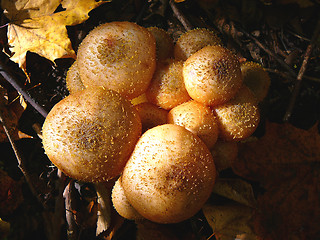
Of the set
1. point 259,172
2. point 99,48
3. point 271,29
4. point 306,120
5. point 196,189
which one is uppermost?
point 99,48

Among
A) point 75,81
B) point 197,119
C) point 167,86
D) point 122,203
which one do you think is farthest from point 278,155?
point 75,81

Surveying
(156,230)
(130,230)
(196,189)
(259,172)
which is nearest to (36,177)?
(130,230)

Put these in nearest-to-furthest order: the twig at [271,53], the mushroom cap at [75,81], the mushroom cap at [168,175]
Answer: the mushroom cap at [168,175]
the mushroom cap at [75,81]
the twig at [271,53]

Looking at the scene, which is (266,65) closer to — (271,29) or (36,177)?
(271,29)

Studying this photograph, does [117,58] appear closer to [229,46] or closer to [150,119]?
[150,119]

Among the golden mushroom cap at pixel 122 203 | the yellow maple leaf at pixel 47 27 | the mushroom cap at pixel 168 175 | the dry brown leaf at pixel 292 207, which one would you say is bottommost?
the dry brown leaf at pixel 292 207

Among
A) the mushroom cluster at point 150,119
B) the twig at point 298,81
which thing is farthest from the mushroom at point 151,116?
the twig at point 298,81

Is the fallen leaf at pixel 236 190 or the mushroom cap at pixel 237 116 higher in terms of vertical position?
the mushroom cap at pixel 237 116

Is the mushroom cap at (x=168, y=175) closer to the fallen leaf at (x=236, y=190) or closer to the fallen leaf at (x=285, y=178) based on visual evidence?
the fallen leaf at (x=236, y=190)
